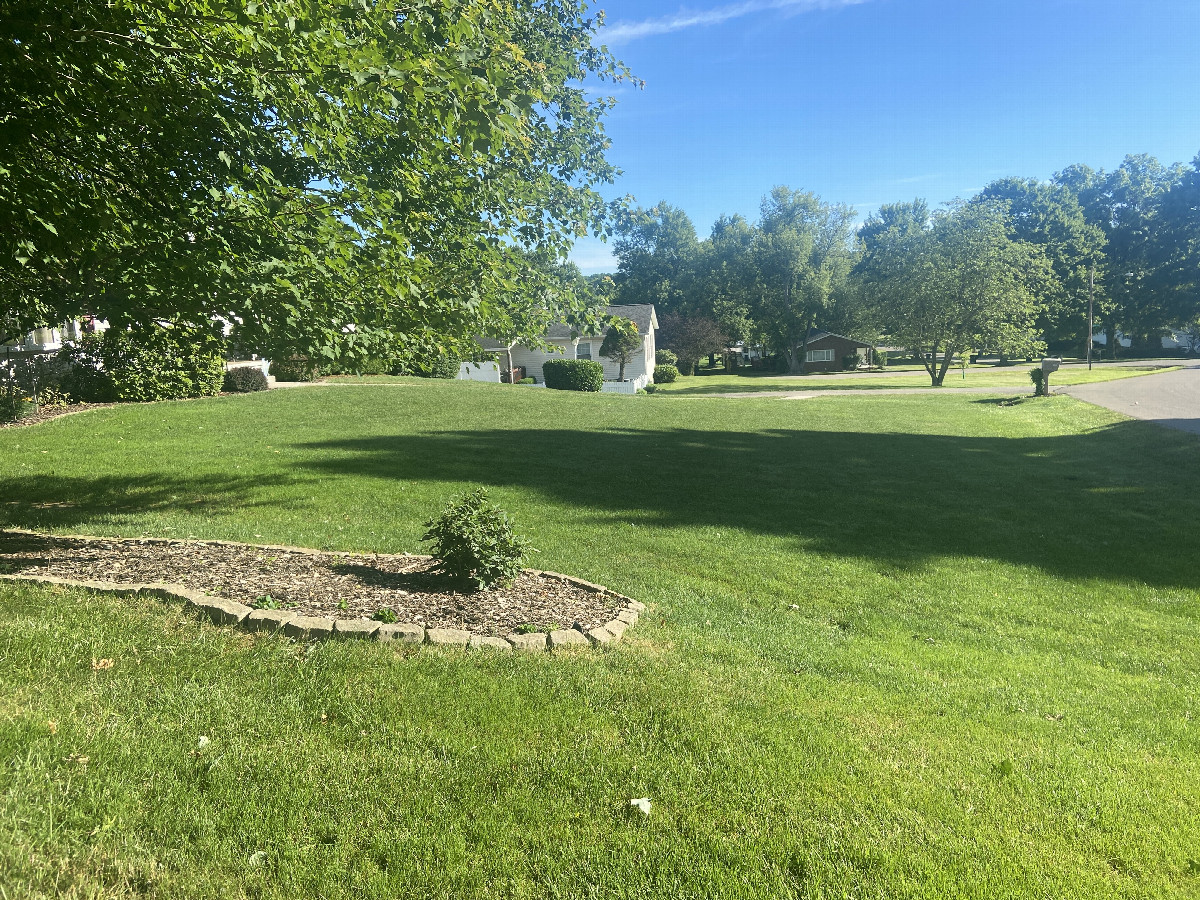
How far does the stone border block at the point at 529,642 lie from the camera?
15.6 feet

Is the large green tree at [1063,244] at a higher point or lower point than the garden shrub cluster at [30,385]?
higher

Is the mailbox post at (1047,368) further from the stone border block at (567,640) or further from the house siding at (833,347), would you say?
the house siding at (833,347)

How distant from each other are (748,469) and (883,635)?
24.6ft

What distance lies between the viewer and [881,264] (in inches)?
1879

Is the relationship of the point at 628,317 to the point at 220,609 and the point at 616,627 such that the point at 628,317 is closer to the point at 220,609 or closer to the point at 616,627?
the point at 616,627

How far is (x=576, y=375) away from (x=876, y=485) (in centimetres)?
2429

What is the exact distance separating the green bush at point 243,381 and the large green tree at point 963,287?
37.0 meters

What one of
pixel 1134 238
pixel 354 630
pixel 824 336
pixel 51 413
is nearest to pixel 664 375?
pixel 824 336

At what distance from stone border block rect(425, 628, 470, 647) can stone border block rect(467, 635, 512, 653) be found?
0.04m

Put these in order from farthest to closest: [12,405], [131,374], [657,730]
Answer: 1. [131,374]
2. [12,405]
3. [657,730]

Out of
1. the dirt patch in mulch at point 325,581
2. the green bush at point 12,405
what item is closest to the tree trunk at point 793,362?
the green bush at point 12,405

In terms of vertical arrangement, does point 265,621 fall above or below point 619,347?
below

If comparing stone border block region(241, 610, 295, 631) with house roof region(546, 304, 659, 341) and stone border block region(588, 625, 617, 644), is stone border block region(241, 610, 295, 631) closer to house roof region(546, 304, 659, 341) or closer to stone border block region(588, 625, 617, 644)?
stone border block region(588, 625, 617, 644)

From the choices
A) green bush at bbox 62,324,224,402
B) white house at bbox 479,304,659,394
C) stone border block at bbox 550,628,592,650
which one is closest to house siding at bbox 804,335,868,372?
white house at bbox 479,304,659,394
